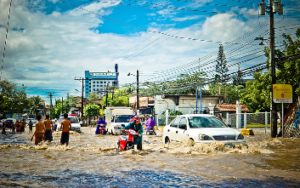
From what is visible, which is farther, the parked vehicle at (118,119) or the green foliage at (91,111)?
the green foliage at (91,111)

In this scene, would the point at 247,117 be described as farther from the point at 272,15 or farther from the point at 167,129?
the point at 167,129

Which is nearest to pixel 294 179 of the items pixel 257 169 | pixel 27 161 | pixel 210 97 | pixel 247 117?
pixel 257 169

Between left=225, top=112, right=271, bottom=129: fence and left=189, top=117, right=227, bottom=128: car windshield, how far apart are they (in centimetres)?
1316

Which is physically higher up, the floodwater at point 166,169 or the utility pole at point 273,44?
the utility pole at point 273,44

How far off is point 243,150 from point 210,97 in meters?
36.4

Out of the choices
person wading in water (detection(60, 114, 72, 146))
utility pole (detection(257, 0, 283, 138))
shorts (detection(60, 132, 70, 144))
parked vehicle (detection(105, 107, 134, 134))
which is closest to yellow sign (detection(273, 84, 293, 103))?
utility pole (detection(257, 0, 283, 138))

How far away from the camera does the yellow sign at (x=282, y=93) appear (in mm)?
16984

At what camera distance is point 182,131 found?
1094 centimetres

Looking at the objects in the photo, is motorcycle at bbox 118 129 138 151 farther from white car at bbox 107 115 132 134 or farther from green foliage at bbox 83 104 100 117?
green foliage at bbox 83 104 100 117

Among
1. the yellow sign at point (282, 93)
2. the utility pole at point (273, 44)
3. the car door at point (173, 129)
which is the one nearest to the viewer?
the car door at point (173, 129)

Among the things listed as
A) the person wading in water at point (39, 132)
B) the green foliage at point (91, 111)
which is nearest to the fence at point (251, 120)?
the person wading in water at point (39, 132)

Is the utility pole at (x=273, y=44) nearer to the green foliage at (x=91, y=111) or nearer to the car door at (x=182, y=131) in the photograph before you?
the car door at (x=182, y=131)

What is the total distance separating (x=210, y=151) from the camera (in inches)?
382

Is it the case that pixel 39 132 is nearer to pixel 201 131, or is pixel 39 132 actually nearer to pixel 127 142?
pixel 127 142
